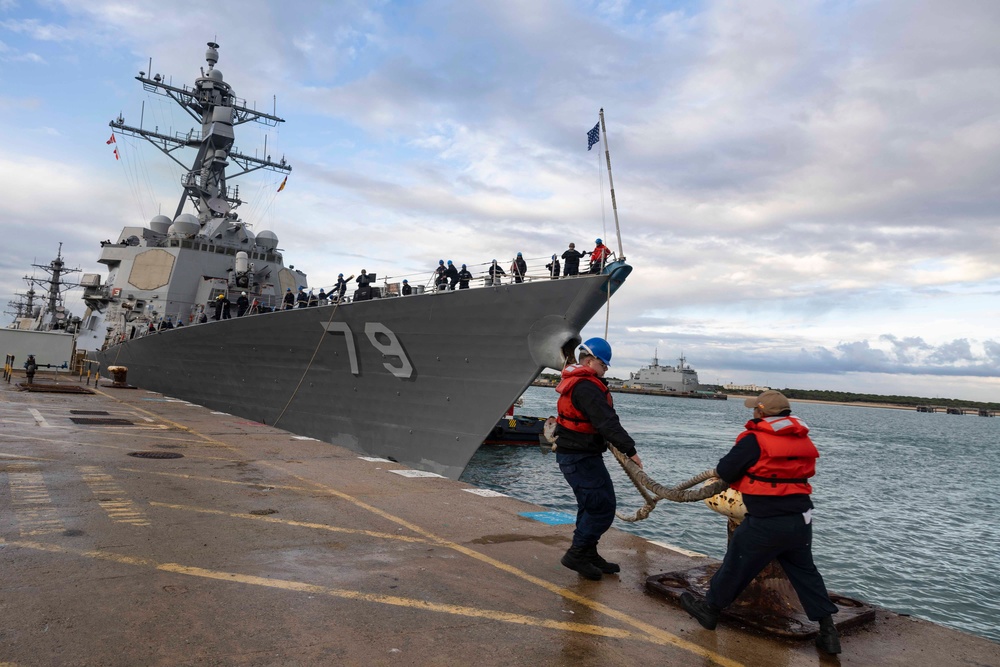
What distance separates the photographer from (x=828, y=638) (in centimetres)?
304

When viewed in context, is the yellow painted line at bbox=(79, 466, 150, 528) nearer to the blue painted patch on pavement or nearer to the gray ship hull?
the blue painted patch on pavement

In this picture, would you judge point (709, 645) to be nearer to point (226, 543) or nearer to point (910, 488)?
point (226, 543)

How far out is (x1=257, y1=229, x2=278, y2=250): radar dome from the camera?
24250 millimetres

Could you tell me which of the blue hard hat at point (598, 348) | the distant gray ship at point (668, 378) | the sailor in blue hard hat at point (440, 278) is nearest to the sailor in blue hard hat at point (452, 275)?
the sailor in blue hard hat at point (440, 278)

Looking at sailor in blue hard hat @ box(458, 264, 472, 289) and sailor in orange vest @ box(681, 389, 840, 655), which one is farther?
sailor in blue hard hat @ box(458, 264, 472, 289)

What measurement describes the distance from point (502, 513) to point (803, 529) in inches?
118

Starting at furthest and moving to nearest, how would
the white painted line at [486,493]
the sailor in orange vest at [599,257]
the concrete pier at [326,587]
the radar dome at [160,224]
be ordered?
the radar dome at [160,224] → the sailor in orange vest at [599,257] → the white painted line at [486,493] → the concrete pier at [326,587]

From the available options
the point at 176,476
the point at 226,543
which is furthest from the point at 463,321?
the point at 226,543

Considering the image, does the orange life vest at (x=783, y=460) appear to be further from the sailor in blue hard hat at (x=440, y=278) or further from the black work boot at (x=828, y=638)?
the sailor in blue hard hat at (x=440, y=278)

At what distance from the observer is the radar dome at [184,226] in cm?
2281

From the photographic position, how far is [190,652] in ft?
8.49

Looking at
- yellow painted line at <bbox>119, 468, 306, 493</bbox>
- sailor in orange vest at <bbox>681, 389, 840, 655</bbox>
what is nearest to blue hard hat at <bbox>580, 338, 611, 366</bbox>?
sailor in orange vest at <bbox>681, 389, 840, 655</bbox>

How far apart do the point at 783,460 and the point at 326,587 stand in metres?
2.66

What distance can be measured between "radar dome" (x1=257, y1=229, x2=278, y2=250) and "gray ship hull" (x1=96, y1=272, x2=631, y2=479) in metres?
9.22
